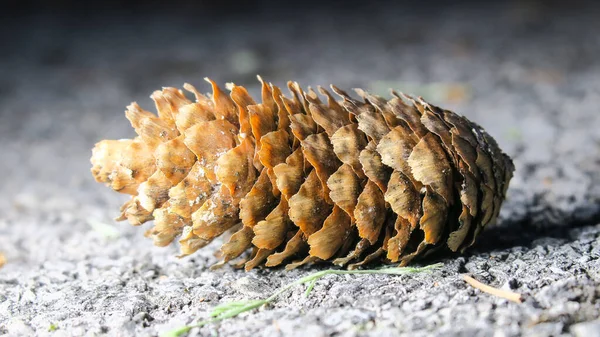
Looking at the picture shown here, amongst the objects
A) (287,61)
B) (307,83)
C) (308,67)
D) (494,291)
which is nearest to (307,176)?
(494,291)

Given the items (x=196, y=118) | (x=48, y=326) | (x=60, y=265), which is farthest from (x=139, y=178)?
(x=60, y=265)

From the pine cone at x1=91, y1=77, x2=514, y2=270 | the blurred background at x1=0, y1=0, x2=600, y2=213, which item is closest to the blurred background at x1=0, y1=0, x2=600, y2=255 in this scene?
the blurred background at x1=0, y1=0, x2=600, y2=213

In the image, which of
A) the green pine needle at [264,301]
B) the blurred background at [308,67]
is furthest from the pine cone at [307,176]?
the blurred background at [308,67]

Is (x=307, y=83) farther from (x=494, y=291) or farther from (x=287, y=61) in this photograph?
(x=494, y=291)

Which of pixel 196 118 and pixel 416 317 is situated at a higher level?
pixel 196 118

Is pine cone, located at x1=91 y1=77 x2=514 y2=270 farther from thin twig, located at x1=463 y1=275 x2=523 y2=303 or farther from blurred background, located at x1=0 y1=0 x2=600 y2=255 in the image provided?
blurred background, located at x1=0 y1=0 x2=600 y2=255

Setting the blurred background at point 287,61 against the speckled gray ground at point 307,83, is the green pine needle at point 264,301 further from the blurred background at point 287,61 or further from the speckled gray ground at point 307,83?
the blurred background at point 287,61

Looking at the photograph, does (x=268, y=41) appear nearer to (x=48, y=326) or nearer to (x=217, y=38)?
(x=217, y=38)
